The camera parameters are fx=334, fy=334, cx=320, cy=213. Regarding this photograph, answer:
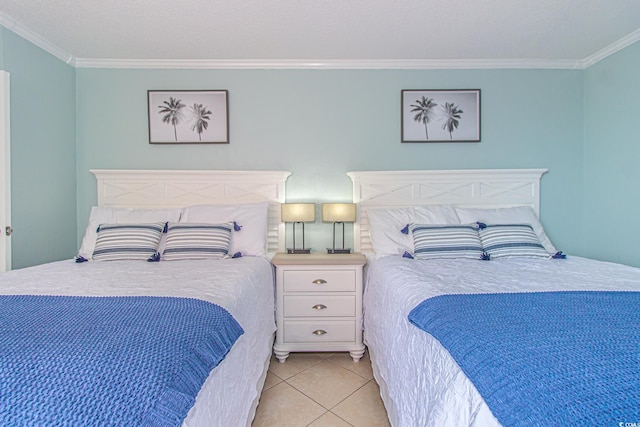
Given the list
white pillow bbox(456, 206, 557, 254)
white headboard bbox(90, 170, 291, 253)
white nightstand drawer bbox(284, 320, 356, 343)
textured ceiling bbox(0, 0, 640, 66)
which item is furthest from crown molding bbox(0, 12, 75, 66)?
white pillow bbox(456, 206, 557, 254)

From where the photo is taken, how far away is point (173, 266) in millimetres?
2037

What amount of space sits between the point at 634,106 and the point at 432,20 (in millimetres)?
1675

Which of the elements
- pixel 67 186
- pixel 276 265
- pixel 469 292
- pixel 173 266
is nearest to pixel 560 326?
pixel 469 292

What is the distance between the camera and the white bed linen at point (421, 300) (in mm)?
1056

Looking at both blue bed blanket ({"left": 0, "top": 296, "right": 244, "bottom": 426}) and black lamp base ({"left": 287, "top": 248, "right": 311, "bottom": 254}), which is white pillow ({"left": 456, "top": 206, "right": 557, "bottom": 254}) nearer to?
black lamp base ({"left": 287, "top": 248, "right": 311, "bottom": 254})

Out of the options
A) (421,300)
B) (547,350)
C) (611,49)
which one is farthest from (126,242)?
(611,49)

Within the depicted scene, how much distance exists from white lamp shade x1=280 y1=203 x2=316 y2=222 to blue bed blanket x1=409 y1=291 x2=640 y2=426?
1.41 m

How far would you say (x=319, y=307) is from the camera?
2416 millimetres

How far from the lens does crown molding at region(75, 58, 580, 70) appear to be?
9.30 ft

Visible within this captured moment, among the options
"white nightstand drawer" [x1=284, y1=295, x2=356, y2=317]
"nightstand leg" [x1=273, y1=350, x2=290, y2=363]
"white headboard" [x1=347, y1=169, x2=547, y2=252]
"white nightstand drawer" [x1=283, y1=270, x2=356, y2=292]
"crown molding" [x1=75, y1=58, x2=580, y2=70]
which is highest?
"crown molding" [x1=75, y1=58, x2=580, y2=70]

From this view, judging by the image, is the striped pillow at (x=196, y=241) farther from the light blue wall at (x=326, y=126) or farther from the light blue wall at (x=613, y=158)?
the light blue wall at (x=613, y=158)

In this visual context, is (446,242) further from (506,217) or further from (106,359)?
(106,359)

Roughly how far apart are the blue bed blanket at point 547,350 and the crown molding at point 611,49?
7.05ft

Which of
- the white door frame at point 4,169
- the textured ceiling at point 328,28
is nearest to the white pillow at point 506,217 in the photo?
the textured ceiling at point 328,28
